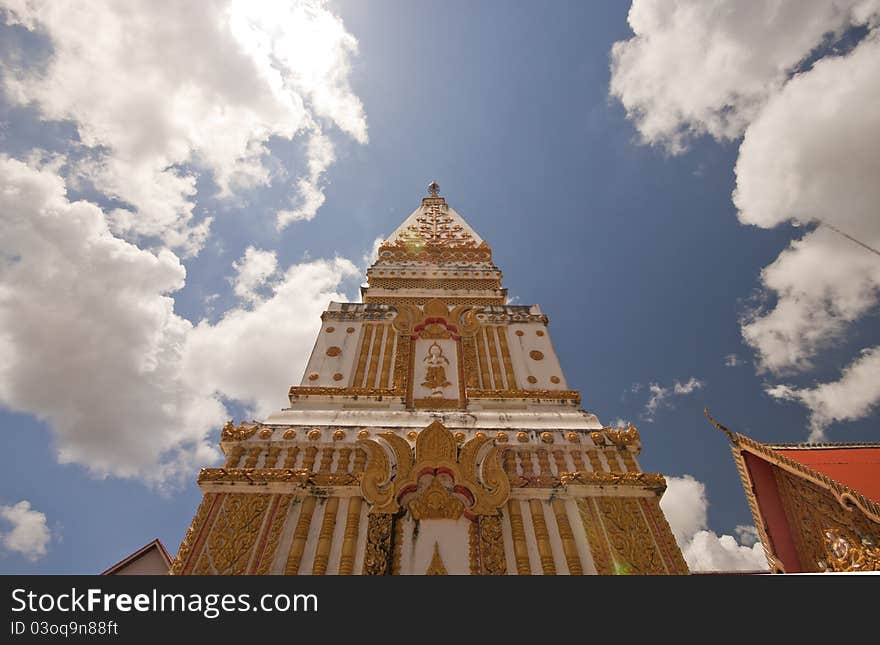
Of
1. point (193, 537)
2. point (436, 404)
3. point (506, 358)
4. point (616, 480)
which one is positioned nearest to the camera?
point (193, 537)

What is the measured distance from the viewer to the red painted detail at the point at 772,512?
28.3 ft

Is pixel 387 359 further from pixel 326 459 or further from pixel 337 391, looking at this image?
pixel 326 459

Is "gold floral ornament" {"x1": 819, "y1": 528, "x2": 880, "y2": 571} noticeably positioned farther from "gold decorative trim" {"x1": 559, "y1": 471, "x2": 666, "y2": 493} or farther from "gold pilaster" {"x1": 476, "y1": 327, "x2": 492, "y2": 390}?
"gold pilaster" {"x1": 476, "y1": 327, "x2": 492, "y2": 390}

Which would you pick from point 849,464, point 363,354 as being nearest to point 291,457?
point 363,354

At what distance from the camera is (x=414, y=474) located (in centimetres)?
719

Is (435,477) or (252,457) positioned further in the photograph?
(252,457)

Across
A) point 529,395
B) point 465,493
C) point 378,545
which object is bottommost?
point 378,545

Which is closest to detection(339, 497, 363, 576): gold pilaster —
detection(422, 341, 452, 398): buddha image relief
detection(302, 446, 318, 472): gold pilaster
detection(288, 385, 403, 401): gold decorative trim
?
detection(302, 446, 318, 472): gold pilaster

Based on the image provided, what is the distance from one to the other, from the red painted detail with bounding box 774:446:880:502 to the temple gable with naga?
465 centimetres

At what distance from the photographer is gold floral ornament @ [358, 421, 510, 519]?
699 cm

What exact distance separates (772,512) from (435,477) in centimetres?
770

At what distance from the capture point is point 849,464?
9.28 metres
